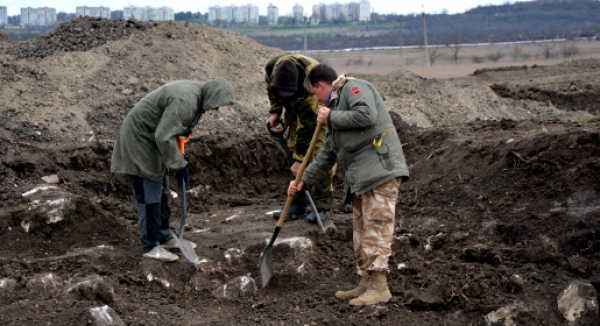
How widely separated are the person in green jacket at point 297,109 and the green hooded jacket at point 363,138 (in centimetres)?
142

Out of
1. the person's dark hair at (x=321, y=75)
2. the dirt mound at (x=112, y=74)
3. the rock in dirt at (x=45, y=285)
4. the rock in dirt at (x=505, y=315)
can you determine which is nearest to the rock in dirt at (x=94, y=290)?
the rock in dirt at (x=45, y=285)

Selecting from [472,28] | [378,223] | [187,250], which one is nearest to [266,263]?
[187,250]

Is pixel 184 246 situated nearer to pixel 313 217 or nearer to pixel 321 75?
pixel 313 217

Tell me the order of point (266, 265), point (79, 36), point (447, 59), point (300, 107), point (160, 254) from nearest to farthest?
point (266, 265) < point (160, 254) < point (300, 107) < point (79, 36) < point (447, 59)

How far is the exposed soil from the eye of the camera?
16.7 ft

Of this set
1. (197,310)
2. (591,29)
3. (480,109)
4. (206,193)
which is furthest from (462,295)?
(591,29)

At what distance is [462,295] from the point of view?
512cm

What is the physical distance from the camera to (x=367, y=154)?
4930 mm

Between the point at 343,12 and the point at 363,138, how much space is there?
248 feet

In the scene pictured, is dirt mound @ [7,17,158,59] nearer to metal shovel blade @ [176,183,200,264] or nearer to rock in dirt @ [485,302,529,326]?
metal shovel blade @ [176,183,200,264]

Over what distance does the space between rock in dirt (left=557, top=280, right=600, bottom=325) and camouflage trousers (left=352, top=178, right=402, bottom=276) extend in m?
1.27

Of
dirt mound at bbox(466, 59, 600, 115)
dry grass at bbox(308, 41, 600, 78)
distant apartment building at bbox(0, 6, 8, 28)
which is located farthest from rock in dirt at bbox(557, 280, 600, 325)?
distant apartment building at bbox(0, 6, 8, 28)

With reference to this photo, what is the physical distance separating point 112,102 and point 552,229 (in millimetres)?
8482

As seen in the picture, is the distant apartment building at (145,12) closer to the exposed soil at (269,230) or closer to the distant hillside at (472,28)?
the distant hillside at (472,28)
